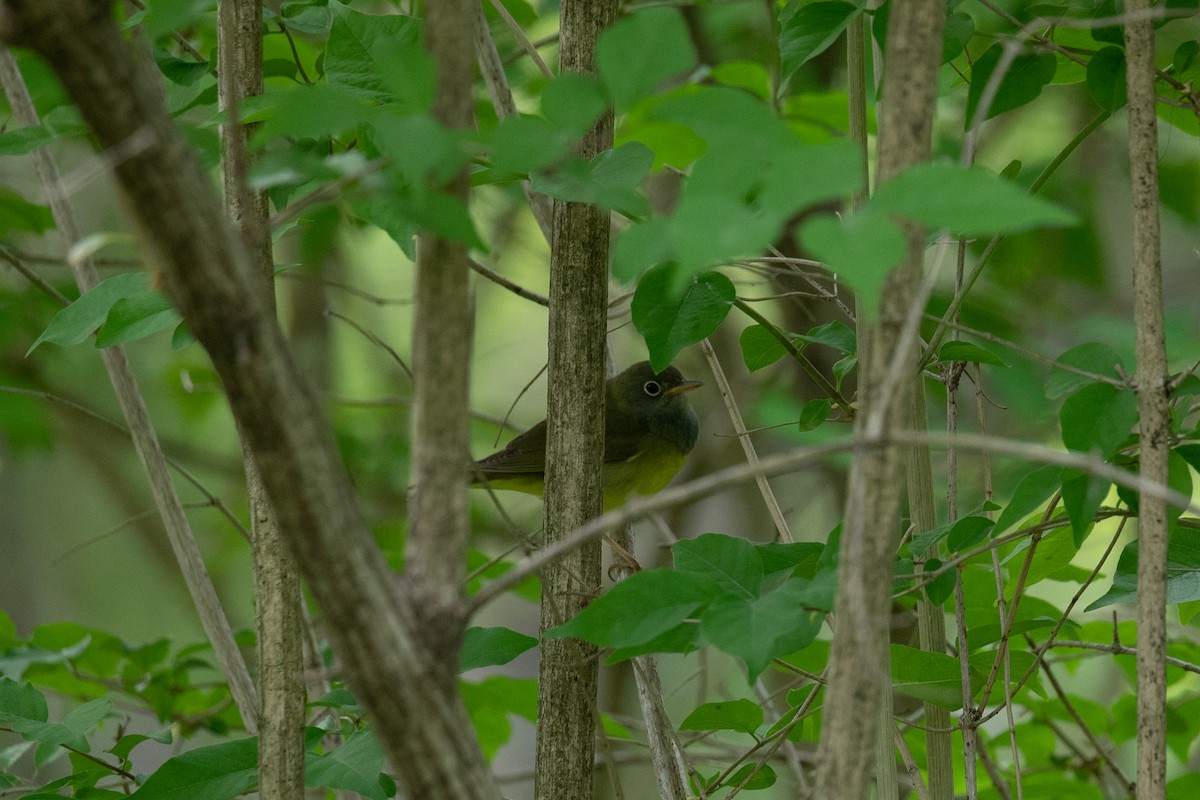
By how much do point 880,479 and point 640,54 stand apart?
45 centimetres

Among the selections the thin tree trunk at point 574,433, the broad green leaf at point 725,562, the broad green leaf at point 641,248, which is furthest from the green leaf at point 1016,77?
the broad green leaf at point 641,248

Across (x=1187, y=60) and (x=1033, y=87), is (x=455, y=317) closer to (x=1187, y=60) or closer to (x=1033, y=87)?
(x=1033, y=87)

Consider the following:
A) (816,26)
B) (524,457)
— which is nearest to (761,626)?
(816,26)

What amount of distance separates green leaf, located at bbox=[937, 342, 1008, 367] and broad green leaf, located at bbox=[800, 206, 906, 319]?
2.71 feet

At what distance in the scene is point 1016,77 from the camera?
181 centimetres

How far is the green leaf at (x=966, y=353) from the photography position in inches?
65.4

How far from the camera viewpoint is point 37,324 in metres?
4.35

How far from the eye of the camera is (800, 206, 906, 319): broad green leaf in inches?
33.2

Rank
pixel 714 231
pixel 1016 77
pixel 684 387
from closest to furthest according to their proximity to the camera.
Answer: pixel 714 231 → pixel 1016 77 → pixel 684 387

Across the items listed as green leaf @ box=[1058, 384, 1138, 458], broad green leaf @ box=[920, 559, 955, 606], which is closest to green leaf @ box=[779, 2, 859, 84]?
green leaf @ box=[1058, 384, 1138, 458]

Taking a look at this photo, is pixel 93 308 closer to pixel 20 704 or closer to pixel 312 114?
pixel 20 704

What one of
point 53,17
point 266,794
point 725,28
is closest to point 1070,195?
point 725,28

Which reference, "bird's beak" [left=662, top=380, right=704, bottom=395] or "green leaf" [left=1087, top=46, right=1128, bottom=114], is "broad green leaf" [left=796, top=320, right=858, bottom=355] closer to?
"green leaf" [left=1087, top=46, right=1128, bottom=114]

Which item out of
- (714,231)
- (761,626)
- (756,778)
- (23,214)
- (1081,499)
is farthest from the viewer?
(23,214)
